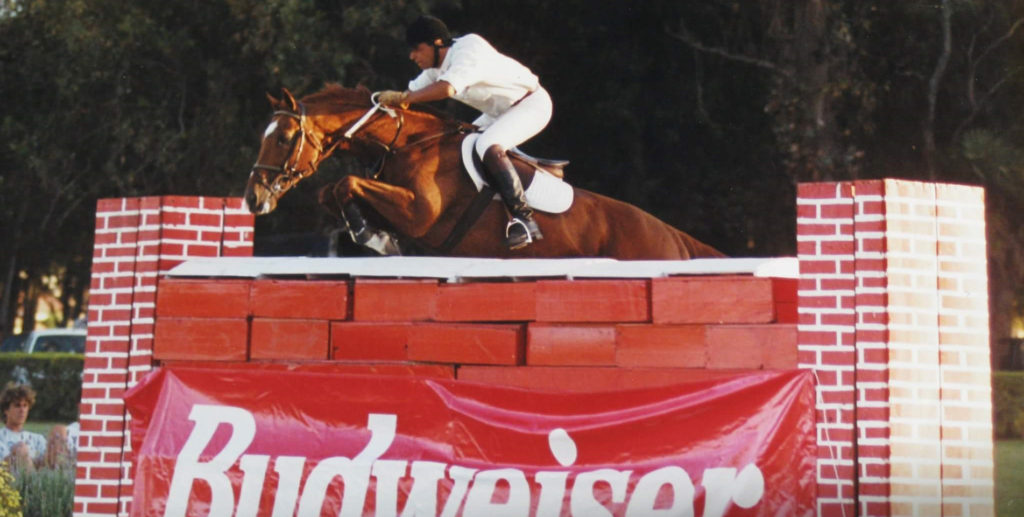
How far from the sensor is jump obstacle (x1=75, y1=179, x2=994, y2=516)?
627 centimetres

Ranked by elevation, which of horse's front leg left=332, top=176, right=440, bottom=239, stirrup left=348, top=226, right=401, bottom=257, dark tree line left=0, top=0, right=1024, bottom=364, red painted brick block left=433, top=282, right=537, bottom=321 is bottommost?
red painted brick block left=433, top=282, right=537, bottom=321

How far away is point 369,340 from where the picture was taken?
273 inches

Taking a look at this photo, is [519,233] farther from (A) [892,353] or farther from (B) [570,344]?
(A) [892,353]

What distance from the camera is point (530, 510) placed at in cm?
638

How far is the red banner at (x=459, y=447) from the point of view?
622 cm

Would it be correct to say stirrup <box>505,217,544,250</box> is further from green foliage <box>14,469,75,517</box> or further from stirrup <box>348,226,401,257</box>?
green foliage <box>14,469,75,517</box>

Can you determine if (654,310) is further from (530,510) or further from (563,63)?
(563,63)

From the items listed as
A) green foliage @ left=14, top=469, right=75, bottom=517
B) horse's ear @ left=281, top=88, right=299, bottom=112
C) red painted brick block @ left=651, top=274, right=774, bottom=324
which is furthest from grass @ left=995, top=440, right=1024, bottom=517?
green foliage @ left=14, top=469, right=75, bottom=517

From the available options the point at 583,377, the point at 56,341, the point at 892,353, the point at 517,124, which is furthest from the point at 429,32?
the point at 56,341

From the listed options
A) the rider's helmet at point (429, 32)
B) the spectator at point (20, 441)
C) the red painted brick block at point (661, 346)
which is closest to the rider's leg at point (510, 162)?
the rider's helmet at point (429, 32)

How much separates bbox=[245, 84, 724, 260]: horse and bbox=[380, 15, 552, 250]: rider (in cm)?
Result: 16

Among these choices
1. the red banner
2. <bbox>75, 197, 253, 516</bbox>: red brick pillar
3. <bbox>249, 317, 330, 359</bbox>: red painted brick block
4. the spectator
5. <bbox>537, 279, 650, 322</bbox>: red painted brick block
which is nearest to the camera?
the red banner

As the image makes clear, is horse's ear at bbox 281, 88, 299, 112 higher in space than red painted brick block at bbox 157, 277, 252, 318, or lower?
higher

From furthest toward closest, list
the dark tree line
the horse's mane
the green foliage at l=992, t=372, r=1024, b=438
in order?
the dark tree line < the green foliage at l=992, t=372, r=1024, b=438 < the horse's mane
